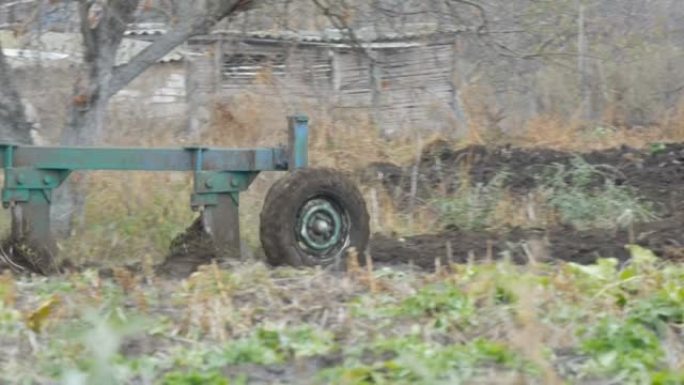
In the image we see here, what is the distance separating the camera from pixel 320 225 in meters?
10.2

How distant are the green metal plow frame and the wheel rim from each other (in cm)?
40

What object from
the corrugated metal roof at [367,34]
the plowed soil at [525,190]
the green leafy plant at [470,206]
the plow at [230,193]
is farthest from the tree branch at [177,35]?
the green leafy plant at [470,206]

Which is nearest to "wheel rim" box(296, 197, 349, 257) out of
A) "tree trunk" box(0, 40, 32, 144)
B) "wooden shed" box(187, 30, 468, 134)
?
"tree trunk" box(0, 40, 32, 144)

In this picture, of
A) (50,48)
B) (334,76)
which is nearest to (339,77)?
(334,76)

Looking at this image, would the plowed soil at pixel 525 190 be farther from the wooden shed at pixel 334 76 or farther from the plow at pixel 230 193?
the wooden shed at pixel 334 76

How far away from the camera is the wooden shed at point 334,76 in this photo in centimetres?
2056

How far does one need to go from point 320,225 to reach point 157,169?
1.31m

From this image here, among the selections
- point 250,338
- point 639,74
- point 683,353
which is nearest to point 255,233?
point 250,338

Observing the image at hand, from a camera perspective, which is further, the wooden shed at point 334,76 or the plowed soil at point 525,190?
the wooden shed at point 334,76

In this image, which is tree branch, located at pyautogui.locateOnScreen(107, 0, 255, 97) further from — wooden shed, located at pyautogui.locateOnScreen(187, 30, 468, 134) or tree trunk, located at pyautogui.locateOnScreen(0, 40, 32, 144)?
wooden shed, located at pyautogui.locateOnScreen(187, 30, 468, 134)

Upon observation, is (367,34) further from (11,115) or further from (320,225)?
(320,225)

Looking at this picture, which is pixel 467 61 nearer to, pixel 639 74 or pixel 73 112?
pixel 639 74

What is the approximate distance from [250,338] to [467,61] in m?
17.1

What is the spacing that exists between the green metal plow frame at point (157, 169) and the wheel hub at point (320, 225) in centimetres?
40
